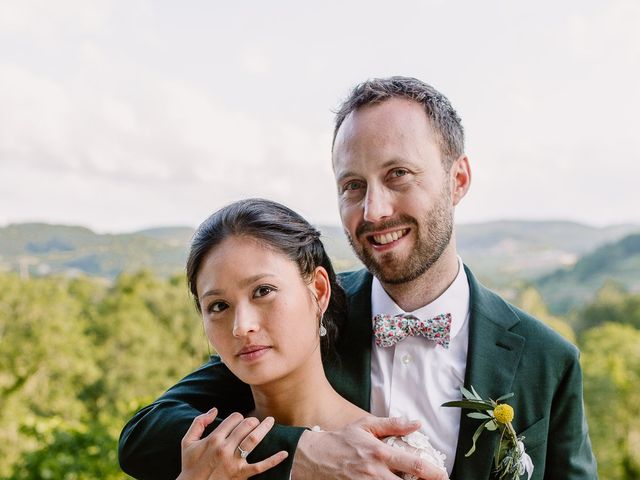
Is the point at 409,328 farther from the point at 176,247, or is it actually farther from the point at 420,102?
the point at 176,247

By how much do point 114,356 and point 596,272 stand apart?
66631mm

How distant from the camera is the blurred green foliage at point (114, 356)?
23453 millimetres

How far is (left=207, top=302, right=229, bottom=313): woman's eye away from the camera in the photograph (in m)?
2.45

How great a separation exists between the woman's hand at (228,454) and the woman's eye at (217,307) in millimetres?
371

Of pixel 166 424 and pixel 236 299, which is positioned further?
pixel 166 424

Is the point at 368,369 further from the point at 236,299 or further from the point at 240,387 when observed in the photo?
the point at 236,299

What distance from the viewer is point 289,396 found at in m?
2.61

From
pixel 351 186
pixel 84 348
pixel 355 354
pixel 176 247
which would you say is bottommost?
pixel 84 348

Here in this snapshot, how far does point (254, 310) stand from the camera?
7.82 feet

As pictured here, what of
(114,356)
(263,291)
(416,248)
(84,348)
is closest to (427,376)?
(416,248)

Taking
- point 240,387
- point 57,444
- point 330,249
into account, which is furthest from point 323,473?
point 57,444

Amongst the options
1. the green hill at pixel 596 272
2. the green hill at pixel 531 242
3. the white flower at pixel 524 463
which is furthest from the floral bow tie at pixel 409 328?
the green hill at pixel 596 272

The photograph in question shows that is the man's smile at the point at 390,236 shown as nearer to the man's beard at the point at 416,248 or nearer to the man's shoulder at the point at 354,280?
the man's beard at the point at 416,248

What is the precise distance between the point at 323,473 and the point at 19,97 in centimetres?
3794
